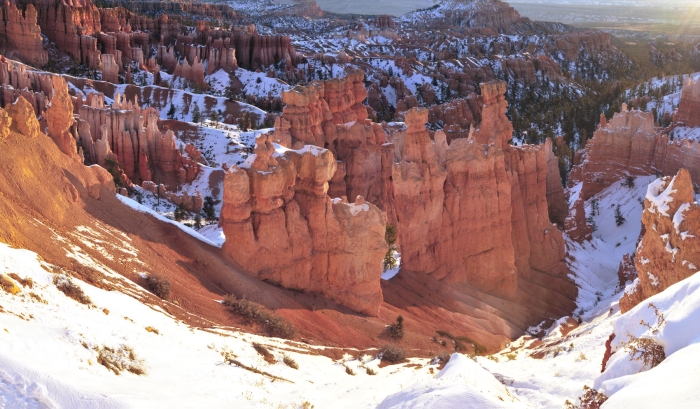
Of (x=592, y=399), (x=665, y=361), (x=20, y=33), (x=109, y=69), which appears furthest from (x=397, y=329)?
(x=20, y=33)

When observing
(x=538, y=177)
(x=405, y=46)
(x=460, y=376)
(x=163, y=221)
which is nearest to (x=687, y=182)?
(x=460, y=376)

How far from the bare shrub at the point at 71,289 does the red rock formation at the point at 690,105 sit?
61.7 metres

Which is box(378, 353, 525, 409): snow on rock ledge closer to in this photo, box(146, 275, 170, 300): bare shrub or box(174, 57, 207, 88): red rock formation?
box(146, 275, 170, 300): bare shrub

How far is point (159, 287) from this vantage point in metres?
17.9

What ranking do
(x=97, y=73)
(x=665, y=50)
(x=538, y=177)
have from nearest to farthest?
(x=538, y=177) < (x=97, y=73) < (x=665, y=50)

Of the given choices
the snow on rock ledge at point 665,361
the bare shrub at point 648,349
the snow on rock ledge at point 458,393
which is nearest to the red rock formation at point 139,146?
the snow on rock ledge at point 458,393

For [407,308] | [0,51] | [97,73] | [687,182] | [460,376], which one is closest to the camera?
[460,376]

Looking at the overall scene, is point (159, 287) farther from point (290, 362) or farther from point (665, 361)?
point (665, 361)

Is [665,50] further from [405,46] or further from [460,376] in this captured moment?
[460,376]

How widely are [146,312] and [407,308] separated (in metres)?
12.5

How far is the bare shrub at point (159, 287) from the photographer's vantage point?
58.5 feet

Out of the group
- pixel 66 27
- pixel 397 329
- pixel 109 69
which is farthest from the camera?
pixel 66 27

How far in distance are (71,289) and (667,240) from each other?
14.3 m

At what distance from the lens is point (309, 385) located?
16.0 m
